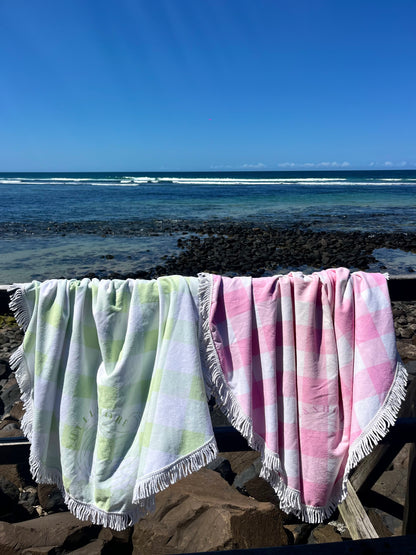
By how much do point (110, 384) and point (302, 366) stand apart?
78cm

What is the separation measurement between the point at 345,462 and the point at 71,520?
74.5 inches

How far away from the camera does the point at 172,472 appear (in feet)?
5.53

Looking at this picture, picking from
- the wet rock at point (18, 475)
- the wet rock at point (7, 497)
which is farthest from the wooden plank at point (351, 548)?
the wet rock at point (18, 475)

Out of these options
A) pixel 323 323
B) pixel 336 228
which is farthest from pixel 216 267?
pixel 323 323

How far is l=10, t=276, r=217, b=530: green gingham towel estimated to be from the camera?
1.71 meters

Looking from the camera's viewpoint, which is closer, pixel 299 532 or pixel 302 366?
pixel 302 366

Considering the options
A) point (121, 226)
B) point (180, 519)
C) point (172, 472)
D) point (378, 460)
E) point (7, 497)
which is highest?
point (172, 472)

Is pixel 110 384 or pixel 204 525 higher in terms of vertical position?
pixel 110 384

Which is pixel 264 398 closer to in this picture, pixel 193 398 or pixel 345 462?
pixel 193 398

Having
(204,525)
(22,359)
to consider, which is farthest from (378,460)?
(22,359)

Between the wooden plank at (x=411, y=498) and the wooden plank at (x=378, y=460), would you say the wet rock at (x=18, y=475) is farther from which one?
the wooden plank at (x=411, y=498)

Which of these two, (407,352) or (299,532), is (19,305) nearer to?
(299,532)

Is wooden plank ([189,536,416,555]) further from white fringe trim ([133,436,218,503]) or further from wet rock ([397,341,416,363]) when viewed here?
wet rock ([397,341,416,363])

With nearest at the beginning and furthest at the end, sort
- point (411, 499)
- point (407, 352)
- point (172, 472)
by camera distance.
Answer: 1. point (172, 472)
2. point (411, 499)
3. point (407, 352)
